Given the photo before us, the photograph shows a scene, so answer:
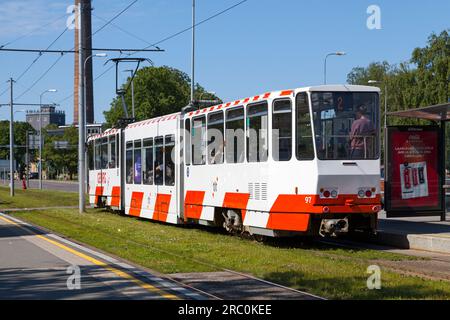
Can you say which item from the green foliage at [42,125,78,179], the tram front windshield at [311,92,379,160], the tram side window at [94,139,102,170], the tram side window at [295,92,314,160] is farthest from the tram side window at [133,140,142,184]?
the green foliage at [42,125,78,179]

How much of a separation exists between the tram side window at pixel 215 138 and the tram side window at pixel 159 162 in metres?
3.19

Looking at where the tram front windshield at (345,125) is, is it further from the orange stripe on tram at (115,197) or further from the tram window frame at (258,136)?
the orange stripe on tram at (115,197)

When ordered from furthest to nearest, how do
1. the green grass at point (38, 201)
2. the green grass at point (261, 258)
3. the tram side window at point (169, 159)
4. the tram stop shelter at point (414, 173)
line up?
the green grass at point (38, 201)
the tram side window at point (169, 159)
the tram stop shelter at point (414, 173)
the green grass at point (261, 258)

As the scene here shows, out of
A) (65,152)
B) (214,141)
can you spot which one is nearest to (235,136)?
(214,141)

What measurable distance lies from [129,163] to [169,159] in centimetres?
411

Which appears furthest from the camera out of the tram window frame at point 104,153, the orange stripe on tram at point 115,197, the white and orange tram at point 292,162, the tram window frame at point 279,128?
the tram window frame at point 104,153

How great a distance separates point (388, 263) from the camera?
12125mm

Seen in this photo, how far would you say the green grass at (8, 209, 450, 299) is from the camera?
9.25 metres

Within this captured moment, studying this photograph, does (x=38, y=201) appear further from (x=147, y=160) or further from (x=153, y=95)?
(x=153, y=95)

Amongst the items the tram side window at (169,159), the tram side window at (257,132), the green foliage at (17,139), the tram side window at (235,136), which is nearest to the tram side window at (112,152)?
the tram side window at (169,159)

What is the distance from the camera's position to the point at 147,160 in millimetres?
21312

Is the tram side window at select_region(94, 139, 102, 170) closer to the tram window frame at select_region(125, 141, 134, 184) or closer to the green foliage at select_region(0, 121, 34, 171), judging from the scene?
the tram window frame at select_region(125, 141, 134, 184)

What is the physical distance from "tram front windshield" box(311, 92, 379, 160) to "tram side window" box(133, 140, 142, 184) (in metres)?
9.33

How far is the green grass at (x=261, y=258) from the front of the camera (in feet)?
30.3
